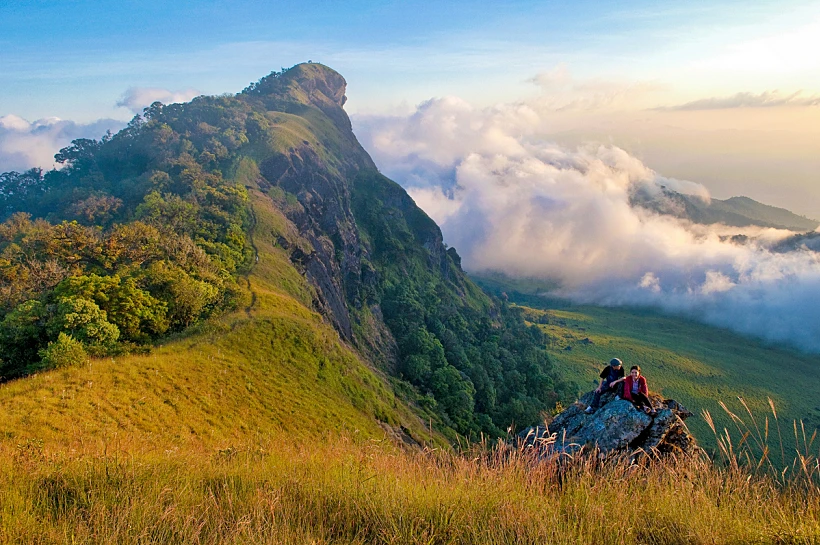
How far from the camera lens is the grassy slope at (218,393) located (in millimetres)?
17094

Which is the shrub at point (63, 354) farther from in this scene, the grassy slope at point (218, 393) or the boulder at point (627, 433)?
the boulder at point (627, 433)

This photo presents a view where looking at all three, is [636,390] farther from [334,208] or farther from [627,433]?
[334,208]

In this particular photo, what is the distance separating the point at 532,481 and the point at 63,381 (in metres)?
24.2

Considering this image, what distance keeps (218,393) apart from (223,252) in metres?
30.1

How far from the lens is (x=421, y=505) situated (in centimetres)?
543

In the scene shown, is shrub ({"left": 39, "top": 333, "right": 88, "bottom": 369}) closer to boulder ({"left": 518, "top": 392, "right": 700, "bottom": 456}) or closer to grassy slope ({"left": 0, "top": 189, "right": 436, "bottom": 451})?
grassy slope ({"left": 0, "top": 189, "right": 436, "bottom": 451})

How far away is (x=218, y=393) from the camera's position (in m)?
26.3

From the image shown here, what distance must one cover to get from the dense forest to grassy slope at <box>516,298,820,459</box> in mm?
22026

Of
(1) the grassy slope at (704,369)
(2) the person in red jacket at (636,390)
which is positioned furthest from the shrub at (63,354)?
(1) the grassy slope at (704,369)

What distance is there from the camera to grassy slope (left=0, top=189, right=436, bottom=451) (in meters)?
17.1

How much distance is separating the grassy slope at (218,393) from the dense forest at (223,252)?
323 cm

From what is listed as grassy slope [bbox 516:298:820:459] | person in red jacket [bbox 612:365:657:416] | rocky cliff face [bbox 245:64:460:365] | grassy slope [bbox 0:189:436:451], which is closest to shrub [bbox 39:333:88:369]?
grassy slope [bbox 0:189:436:451]

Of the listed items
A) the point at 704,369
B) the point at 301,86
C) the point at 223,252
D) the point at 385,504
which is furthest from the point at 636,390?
the point at 301,86

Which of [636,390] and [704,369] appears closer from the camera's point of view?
[636,390]
